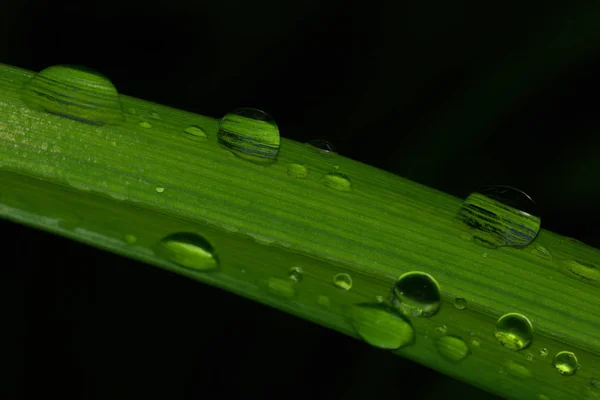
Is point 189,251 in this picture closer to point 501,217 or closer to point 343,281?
point 343,281

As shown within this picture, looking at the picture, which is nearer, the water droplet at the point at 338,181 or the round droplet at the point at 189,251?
the round droplet at the point at 189,251

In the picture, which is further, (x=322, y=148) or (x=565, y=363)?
(x=322, y=148)

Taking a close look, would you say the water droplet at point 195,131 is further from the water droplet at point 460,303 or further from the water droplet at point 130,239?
the water droplet at point 460,303

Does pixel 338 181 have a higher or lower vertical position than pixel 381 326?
higher

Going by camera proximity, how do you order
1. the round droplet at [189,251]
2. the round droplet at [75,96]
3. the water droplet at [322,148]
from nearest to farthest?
the round droplet at [189,251], the round droplet at [75,96], the water droplet at [322,148]

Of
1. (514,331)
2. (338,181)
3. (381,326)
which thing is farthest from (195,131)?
(514,331)

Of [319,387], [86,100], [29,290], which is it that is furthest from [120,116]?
[319,387]

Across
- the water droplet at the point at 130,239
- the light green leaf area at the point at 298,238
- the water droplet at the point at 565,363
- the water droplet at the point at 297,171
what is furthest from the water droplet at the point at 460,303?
the water droplet at the point at 130,239
